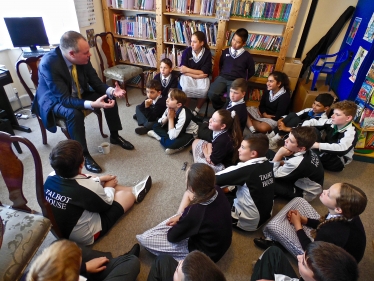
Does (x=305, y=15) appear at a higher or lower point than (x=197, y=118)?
higher

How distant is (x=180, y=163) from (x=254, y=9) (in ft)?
6.99

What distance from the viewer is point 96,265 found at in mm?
1176

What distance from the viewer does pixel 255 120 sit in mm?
2873

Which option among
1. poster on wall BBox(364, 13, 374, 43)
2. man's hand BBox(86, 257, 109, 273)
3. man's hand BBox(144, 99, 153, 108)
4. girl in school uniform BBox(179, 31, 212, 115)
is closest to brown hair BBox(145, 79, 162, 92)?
man's hand BBox(144, 99, 153, 108)

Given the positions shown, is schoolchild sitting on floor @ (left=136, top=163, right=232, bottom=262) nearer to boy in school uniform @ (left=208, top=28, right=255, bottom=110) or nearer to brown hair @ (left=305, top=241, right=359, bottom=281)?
brown hair @ (left=305, top=241, right=359, bottom=281)

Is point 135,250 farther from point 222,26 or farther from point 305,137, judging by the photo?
point 222,26

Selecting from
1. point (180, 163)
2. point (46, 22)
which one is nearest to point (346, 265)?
point (180, 163)

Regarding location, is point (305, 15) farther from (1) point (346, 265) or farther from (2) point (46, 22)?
(2) point (46, 22)

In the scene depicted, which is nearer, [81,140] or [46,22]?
[81,140]

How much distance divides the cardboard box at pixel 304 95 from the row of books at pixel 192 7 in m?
1.53

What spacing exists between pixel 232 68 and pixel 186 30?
0.87 meters

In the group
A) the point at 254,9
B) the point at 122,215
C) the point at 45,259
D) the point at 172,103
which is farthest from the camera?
the point at 254,9

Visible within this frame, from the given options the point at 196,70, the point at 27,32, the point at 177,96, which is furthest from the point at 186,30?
the point at 27,32

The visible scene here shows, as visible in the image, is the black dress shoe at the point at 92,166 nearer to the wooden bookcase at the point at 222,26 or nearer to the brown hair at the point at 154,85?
the brown hair at the point at 154,85
